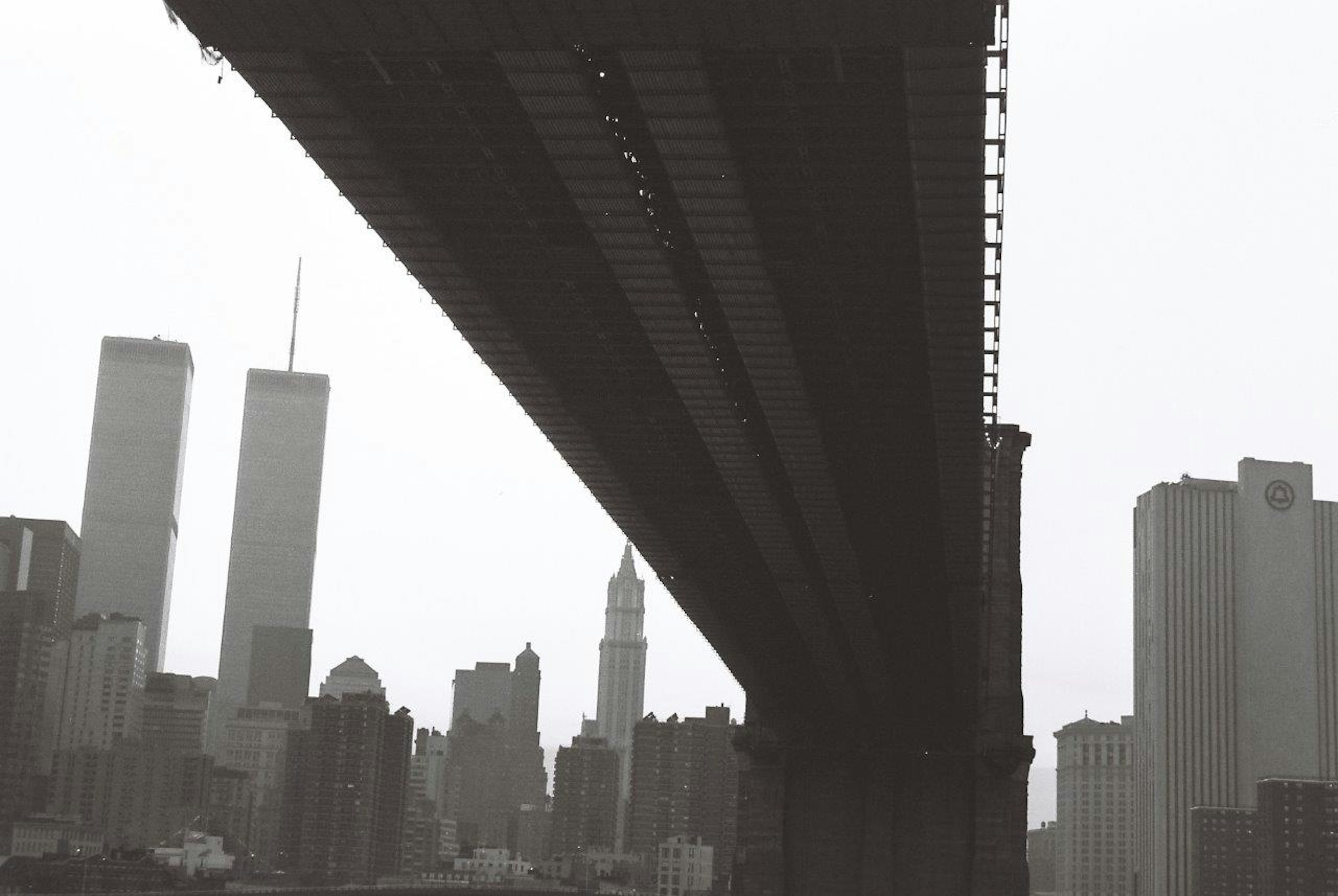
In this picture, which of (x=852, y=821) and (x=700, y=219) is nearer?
(x=700, y=219)

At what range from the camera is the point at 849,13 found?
20.4 m

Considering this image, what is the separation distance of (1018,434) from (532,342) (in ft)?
98.1

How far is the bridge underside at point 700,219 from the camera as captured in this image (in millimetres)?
22359

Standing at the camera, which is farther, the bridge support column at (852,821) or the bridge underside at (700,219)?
the bridge support column at (852,821)

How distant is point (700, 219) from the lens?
2944 centimetres

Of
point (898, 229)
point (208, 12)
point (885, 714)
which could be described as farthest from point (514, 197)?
point (885, 714)

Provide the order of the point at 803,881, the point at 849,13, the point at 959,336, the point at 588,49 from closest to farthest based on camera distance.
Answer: the point at 849,13 < the point at 588,49 < the point at 959,336 < the point at 803,881

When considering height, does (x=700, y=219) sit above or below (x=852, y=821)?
above

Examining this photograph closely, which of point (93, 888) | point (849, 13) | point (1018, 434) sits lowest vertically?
point (93, 888)

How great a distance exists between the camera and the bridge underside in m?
22.4

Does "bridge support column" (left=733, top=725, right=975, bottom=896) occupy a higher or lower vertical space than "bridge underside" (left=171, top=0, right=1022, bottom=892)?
lower

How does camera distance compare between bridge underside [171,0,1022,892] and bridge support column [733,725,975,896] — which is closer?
bridge underside [171,0,1022,892]

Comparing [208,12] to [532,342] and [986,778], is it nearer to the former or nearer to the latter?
[532,342]

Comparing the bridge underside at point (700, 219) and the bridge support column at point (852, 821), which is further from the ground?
the bridge underside at point (700, 219)
